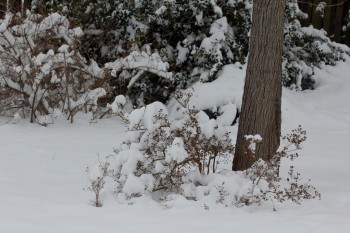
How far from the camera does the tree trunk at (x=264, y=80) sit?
5387 millimetres

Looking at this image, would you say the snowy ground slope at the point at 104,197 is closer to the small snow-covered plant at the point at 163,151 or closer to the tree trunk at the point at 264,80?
the small snow-covered plant at the point at 163,151

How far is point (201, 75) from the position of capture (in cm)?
998

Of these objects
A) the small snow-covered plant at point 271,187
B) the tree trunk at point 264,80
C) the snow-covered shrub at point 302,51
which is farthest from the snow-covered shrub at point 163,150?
the snow-covered shrub at point 302,51

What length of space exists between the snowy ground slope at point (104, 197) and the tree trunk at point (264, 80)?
0.70m

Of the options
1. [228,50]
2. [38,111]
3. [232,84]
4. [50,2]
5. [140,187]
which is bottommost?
[140,187]

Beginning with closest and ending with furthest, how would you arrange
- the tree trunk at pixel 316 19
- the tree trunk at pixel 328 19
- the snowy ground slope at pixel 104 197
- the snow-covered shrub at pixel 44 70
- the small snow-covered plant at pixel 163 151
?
the snowy ground slope at pixel 104 197, the small snow-covered plant at pixel 163 151, the snow-covered shrub at pixel 44 70, the tree trunk at pixel 316 19, the tree trunk at pixel 328 19

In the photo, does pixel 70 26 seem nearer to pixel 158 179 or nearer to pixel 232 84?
pixel 232 84

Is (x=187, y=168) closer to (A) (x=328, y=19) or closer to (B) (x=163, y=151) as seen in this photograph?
(B) (x=163, y=151)

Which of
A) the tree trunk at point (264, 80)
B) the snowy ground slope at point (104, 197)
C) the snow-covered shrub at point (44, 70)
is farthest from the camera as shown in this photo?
the snow-covered shrub at point (44, 70)

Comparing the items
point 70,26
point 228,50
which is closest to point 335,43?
point 228,50

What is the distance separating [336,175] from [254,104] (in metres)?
1.39

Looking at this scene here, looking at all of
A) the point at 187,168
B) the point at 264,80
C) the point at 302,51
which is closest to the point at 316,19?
the point at 302,51

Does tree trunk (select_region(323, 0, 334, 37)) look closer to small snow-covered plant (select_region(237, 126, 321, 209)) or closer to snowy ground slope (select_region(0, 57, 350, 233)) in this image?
snowy ground slope (select_region(0, 57, 350, 233))

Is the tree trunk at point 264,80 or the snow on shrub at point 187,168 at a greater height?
the tree trunk at point 264,80
